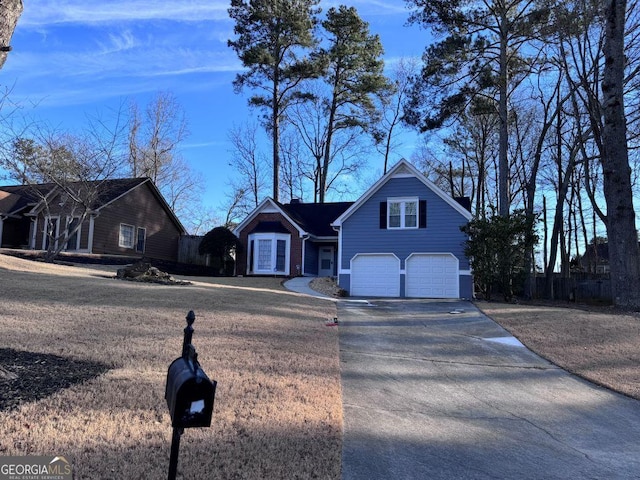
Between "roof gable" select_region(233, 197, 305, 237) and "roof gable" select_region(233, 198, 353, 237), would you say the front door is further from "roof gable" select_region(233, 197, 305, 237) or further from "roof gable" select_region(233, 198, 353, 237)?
"roof gable" select_region(233, 197, 305, 237)

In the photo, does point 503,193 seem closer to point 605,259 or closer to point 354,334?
point 354,334

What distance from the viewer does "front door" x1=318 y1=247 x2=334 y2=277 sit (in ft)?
93.1

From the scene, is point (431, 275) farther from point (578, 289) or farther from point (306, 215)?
point (578, 289)

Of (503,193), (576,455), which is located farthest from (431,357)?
(503,193)

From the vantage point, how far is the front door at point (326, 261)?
1117 inches

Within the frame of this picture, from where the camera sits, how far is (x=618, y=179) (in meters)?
15.2

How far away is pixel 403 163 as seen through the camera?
70.0 ft

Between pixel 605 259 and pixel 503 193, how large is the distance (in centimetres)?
3464

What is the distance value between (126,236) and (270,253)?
28.7ft

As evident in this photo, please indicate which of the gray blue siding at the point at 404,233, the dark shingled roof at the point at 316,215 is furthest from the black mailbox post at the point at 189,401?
the dark shingled roof at the point at 316,215

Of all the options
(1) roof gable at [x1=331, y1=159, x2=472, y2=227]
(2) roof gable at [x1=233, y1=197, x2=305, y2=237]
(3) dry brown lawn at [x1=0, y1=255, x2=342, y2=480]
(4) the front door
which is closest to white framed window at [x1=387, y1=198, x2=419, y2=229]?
(1) roof gable at [x1=331, y1=159, x2=472, y2=227]

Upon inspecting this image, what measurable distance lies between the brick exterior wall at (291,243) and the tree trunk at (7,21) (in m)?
21.8

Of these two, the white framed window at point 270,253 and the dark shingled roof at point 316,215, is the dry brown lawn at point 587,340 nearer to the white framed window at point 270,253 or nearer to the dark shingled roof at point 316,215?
the white framed window at point 270,253

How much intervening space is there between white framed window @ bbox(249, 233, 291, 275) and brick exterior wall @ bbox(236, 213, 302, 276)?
266mm
